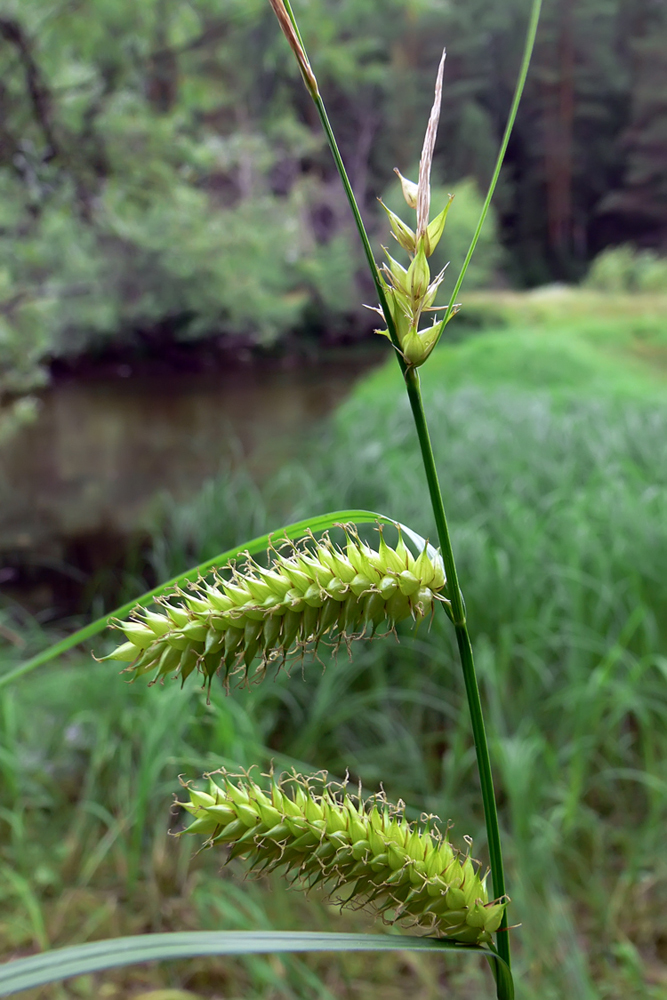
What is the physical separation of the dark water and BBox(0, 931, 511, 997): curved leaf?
2.25m

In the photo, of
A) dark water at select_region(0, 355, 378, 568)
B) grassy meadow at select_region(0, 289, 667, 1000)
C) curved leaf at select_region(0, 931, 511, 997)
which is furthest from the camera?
dark water at select_region(0, 355, 378, 568)

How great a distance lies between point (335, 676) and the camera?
1.26 metres

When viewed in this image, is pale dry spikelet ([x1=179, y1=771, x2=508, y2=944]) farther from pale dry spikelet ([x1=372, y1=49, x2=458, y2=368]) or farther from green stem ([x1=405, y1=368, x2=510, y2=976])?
pale dry spikelet ([x1=372, y1=49, x2=458, y2=368])

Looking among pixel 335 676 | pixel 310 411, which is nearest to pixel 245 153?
pixel 310 411

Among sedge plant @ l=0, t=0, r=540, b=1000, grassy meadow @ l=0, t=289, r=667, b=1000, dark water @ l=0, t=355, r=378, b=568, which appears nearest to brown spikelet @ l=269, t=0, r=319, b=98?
sedge plant @ l=0, t=0, r=540, b=1000

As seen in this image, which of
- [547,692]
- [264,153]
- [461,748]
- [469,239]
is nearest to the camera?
[461,748]

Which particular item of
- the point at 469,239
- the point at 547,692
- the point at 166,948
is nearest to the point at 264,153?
the point at 469,239

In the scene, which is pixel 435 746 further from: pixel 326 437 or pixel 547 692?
pixel 326 437

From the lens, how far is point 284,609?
190mm

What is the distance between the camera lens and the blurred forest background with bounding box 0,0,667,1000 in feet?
3.27

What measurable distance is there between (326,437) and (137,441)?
2.29 feet

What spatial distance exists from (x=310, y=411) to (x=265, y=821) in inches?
105

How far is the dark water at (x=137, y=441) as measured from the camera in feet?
7.82

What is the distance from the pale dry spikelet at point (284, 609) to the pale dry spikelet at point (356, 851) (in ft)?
0.14
